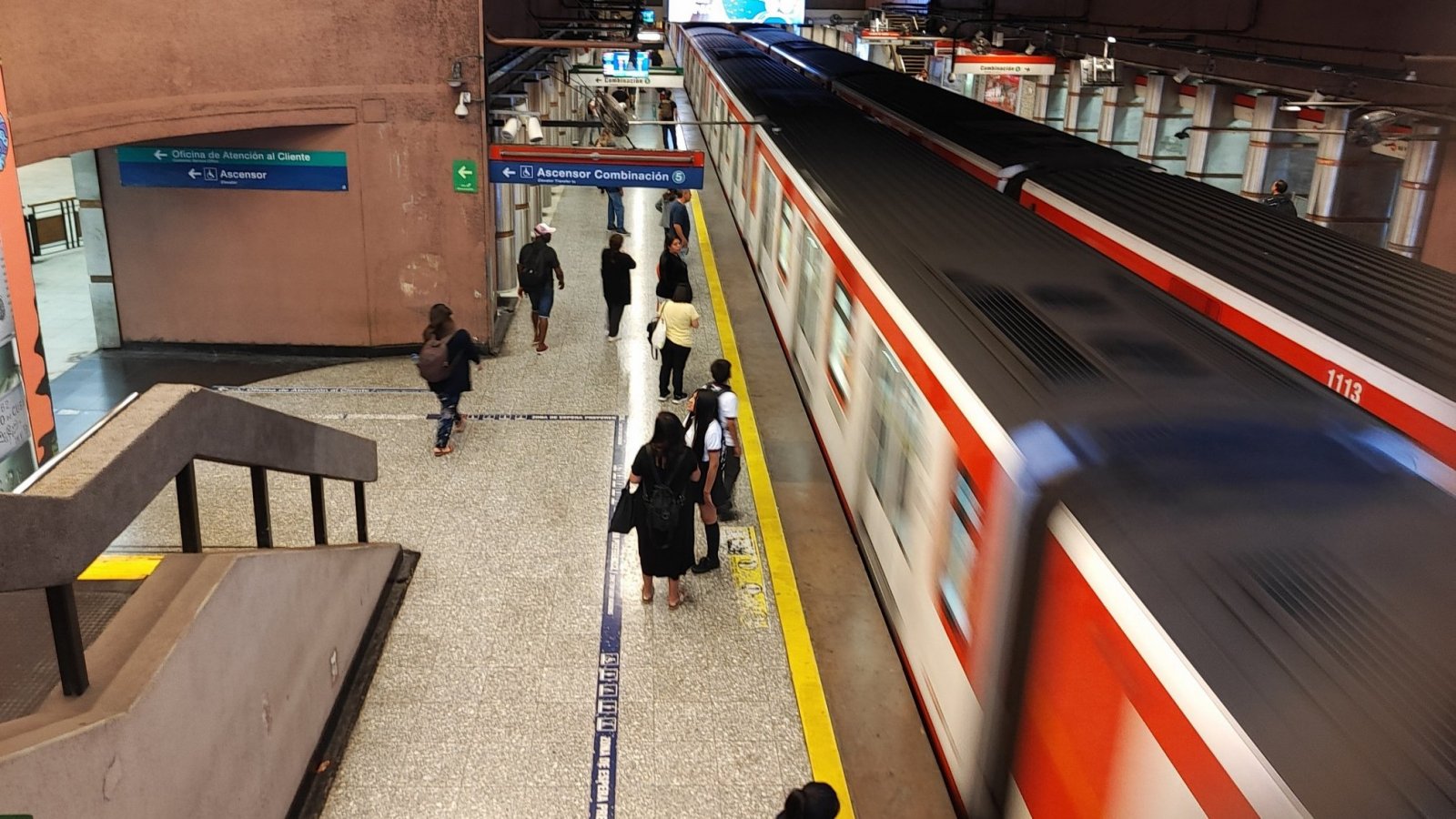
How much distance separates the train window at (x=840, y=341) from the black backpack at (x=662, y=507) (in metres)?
1.54

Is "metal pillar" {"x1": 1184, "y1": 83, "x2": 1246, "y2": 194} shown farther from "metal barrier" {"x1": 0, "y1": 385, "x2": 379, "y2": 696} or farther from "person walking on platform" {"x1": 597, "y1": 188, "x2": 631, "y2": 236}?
"metal barrier" {"x1": 0, "y1": 385, "x2": 379, "y2": 696}

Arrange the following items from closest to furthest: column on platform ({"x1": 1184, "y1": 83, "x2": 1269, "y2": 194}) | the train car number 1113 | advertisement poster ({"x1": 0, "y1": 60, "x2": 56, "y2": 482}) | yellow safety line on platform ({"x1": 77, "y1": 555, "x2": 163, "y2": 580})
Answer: the train car number 1113 → advertisement poster ({"x1": 0, "y1": 60, "x2": 56, "y2": 482}) → yellow safety line on platform ({"x1": 77, "y1": 555, "x2": 163, "y2": 580}) → column on platform ({"x1": 1184, "y1": 83, "x2": 1269, "y2": 194})

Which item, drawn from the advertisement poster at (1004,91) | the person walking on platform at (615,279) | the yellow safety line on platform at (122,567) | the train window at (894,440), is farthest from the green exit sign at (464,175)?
the advertisement poster at (1004,91)

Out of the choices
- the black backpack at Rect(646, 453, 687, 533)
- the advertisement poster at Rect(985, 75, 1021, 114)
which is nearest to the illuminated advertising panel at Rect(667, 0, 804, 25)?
the advertisement poster at Rect(985, 75, 1021, 114)

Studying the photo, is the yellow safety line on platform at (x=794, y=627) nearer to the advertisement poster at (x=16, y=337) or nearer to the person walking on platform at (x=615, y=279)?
the person walking on platform at (x=615, y=279)

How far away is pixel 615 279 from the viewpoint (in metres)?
11.0

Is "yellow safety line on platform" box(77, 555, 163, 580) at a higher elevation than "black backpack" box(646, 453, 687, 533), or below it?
below

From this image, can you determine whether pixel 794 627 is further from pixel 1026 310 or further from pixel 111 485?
pixel 111 485

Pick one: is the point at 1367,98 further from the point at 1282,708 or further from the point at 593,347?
the point at 1282,708

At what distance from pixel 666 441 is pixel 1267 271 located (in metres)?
3.54

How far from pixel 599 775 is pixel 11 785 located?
9.82ft

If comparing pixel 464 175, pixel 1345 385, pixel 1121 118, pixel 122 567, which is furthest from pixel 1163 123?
pixel 122 567

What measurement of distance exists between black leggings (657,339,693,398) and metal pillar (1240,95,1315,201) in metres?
9.24

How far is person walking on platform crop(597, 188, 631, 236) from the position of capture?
16141mm
